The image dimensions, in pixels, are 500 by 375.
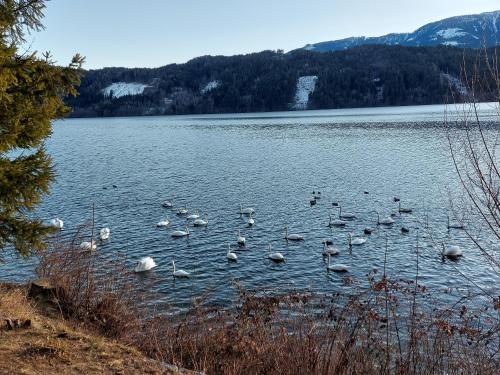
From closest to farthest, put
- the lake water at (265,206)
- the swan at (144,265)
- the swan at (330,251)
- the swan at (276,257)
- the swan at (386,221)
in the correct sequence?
1. the lake water at (265,206)
2. the swan at (144,265)
3. the swan at (276,257)
4. the swan at (330,251)
5. the swan at (386,221)

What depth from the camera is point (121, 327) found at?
1158cm

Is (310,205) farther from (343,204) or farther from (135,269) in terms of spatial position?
(135,269)

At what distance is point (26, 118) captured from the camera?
8461 millimetres

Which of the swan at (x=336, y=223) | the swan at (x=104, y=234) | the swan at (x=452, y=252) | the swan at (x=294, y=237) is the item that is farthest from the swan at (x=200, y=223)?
the swan at (x=452, y=252)

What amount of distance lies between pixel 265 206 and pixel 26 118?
26.5m

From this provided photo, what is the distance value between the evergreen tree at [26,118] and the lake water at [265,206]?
8.79 meters

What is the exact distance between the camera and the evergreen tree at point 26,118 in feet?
26.9

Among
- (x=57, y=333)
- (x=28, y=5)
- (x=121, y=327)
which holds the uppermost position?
(x=28, y=5)

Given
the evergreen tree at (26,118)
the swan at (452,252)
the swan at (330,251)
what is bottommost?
the swan at (452,252)

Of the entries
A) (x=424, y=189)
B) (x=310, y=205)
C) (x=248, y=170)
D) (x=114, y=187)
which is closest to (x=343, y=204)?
(x=310, y=205)

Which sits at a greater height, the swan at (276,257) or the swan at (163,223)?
the swan at (163,223)

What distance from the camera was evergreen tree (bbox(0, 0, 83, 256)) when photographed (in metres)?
8.20

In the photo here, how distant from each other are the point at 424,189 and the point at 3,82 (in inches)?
1404

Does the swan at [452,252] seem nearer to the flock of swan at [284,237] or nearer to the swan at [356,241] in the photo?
the flock of swan at [284,237]
